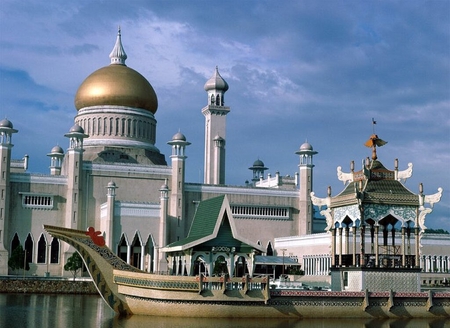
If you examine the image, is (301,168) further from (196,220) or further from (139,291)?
(139,291)

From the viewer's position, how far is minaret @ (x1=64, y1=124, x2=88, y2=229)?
5741cm

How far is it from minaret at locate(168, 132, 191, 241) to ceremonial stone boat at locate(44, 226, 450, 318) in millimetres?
29954

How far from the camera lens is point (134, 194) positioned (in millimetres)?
60562

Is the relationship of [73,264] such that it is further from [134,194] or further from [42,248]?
[134,194]

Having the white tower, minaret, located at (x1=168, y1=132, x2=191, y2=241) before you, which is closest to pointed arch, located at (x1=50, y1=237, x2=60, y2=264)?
the white tower

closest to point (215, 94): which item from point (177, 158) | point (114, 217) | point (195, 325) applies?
point (177, 158)

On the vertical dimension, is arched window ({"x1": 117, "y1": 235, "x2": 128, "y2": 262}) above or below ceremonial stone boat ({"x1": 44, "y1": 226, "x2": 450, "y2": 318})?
above

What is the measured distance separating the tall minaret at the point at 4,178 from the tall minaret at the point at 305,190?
23397 mm

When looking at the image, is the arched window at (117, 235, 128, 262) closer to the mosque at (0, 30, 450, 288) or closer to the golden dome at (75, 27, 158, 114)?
the mosque at (0, 30, 450, 288)

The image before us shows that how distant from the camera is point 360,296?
2844 centimetres

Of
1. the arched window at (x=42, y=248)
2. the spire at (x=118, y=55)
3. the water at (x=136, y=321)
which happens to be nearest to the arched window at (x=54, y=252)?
the arched window at (x=42, y=248)

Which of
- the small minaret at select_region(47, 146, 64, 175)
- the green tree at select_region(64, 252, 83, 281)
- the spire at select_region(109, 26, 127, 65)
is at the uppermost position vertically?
the spire at select_region(109, 26, 127, 65)

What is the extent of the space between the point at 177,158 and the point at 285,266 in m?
12.1

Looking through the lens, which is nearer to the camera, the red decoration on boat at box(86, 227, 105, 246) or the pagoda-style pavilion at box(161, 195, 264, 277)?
the pagoda-style pavilion at box(161, 195, 264, 277)
